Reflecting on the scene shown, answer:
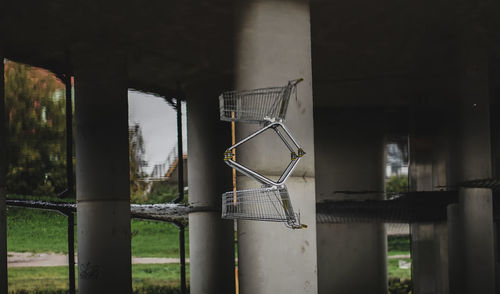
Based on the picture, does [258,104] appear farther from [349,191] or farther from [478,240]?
[349,191]

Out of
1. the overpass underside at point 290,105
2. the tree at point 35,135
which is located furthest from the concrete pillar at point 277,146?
the tree at point 35,135

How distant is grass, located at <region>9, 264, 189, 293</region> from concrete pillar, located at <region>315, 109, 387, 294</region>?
1868 centimetres

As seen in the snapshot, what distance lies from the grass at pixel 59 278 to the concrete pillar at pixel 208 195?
1853cm

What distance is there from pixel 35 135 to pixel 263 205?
23.6m

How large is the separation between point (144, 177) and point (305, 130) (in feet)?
69.3

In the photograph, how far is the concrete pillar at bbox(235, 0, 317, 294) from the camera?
274 inches

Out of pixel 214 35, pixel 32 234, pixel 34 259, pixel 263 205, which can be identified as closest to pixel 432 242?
pixel 214 35

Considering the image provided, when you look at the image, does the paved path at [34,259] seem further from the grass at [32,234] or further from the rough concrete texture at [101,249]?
the rough concrete texture at [101,249]

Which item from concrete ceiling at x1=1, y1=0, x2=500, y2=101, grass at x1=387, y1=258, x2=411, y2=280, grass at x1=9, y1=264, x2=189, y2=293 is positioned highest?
concrete ceiling at x1=1, y1=0, x2=500, y2=101

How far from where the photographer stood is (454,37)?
12.8m

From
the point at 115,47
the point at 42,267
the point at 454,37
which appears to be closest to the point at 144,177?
the point at 42,267

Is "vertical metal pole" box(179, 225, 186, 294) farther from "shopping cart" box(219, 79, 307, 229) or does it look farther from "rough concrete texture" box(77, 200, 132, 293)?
"shopping cart" box(219, 79, 307, 229)

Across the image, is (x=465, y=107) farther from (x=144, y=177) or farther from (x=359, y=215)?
(x=144, y=177)

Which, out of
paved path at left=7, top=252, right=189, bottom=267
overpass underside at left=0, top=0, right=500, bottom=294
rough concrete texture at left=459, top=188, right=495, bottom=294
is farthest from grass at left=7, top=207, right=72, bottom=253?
rough concrete texture at left=459, top=188, right=495, bottom=294
